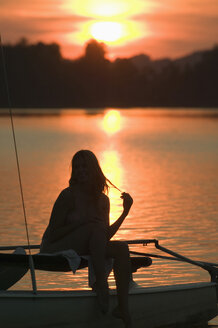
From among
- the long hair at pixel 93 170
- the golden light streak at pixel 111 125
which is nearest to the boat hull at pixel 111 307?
the long hair at pixel 93 170

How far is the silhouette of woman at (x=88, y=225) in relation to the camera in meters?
8.32

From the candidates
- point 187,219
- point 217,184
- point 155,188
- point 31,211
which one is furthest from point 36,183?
point 187,219

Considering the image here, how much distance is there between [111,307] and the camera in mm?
8508

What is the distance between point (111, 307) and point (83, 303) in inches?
13.4

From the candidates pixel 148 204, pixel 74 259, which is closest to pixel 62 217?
pixel 74 259

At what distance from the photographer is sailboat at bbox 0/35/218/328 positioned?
803 centimetres

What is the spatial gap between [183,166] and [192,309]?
2558cm

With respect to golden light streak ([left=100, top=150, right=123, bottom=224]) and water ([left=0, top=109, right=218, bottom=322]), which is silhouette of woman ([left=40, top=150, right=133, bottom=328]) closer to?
water ([left=0, top=109, right=218, bottom=322])

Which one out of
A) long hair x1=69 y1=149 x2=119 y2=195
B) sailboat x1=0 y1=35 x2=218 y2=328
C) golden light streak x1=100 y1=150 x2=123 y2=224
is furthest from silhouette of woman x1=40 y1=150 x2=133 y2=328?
golden light streak x1=100 y1=150 x2=123 y2=224

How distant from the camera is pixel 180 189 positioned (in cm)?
2431

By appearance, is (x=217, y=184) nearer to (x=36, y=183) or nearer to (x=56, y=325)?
(x=36, y=183)

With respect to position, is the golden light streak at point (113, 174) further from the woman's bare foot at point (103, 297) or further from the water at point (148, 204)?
the woman's bare foot at point (103, 297)

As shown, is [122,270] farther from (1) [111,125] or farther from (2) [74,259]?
(1) [111,125]

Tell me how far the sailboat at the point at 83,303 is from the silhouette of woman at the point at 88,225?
6.5 inches
